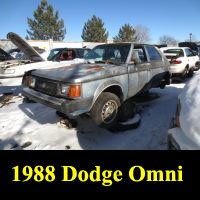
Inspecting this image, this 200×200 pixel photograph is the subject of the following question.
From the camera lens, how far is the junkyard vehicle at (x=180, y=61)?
810cm

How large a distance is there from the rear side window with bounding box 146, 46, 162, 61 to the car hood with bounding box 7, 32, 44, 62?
505 centimetres

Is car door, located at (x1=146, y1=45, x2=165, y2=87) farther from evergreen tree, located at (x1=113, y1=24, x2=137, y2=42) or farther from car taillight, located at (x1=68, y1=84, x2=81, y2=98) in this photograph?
evergreen tree, located at (x1=113, y1=24, x2=137, y2=42)

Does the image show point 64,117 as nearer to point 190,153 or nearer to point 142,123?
point 142,123

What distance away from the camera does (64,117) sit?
13.8 ft

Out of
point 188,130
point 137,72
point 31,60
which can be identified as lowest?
point 188,130

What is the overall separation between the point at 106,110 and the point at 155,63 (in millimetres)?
2356

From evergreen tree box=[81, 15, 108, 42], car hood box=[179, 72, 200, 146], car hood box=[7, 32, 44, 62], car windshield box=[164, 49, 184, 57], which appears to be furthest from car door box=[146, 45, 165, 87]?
evergreen tree box=[81, 15, 108, 42]

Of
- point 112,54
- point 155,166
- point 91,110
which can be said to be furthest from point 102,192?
point 112,54

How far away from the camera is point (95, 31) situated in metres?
38.4

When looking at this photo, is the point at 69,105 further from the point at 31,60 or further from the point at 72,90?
the point at 31,60

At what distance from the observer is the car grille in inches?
129

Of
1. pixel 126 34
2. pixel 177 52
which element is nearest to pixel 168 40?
pixel 126 34

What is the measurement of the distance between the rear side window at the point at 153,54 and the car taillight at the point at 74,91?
280 cm

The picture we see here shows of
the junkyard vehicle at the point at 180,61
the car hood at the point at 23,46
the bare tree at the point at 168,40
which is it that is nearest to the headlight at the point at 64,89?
the car hood at the point at 23,46
